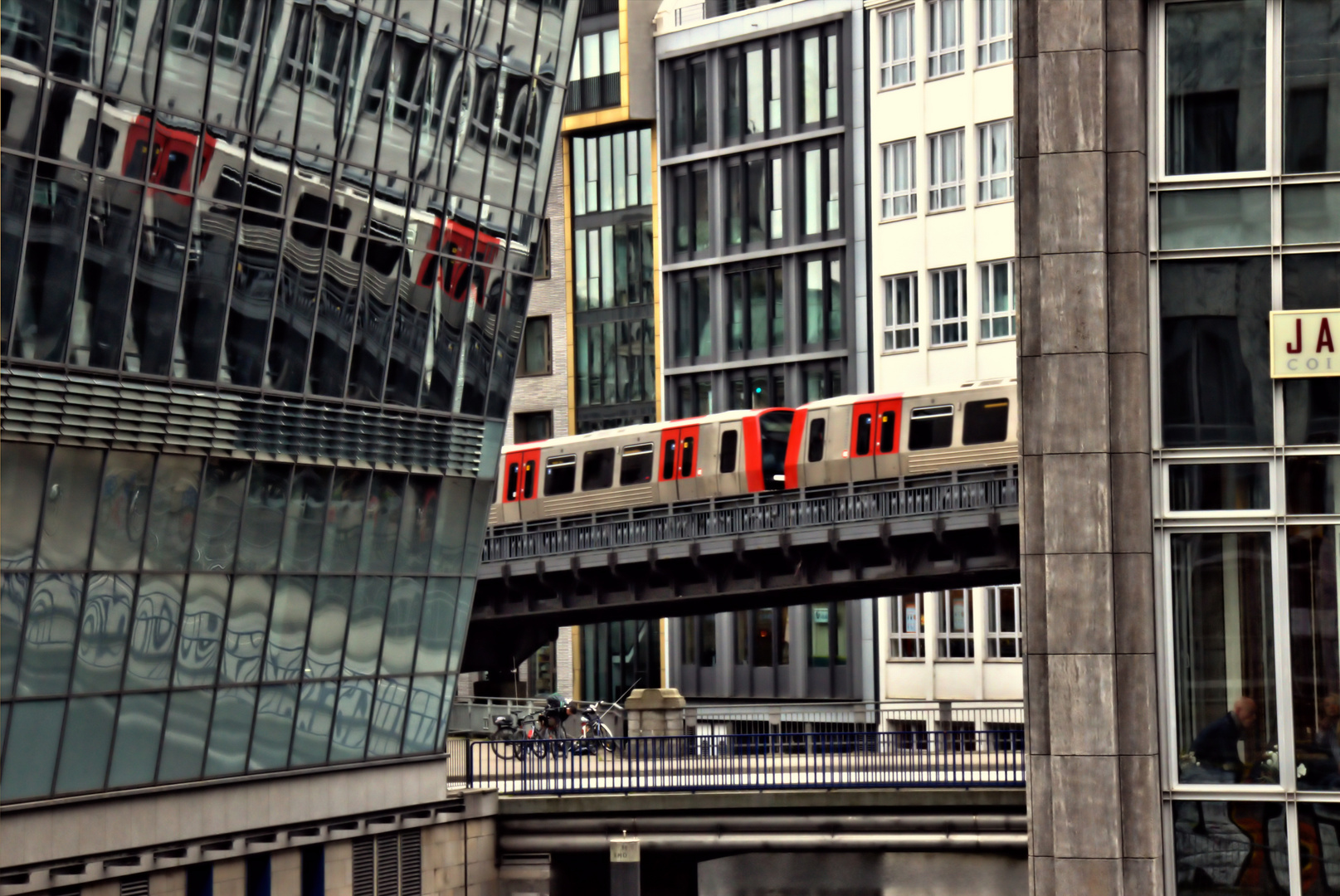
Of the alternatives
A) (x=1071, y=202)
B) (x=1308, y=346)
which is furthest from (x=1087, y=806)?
(x=1071, y=202)

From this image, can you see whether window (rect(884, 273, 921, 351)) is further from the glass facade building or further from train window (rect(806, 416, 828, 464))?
the glass facade building

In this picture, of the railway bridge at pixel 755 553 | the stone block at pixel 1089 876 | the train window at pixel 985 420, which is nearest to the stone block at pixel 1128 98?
the stone block at pixel 1089 876

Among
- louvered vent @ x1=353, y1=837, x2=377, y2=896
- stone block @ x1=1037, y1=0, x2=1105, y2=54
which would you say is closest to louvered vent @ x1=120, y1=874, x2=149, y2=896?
louvered vent @ x1=353, y1=837, x2=377, y2=896

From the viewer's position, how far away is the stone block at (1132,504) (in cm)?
1780

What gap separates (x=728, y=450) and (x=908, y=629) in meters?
12.8

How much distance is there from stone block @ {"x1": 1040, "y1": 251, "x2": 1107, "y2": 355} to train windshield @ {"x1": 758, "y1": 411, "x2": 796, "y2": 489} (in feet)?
135

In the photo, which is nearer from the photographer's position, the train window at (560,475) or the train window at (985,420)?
the train window at (985,420)

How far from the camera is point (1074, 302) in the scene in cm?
1806

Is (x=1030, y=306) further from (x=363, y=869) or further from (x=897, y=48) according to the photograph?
(x=897, y=48)

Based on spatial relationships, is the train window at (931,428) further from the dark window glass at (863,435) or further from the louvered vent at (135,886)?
the louvered vent at (135,886)

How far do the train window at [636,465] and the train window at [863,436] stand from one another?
288 inches

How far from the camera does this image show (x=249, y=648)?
36219 mm

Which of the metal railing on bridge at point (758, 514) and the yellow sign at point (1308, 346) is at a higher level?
the metal railing on bridge at point (758, 514)

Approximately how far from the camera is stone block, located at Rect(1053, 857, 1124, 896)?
17688 millimetres
